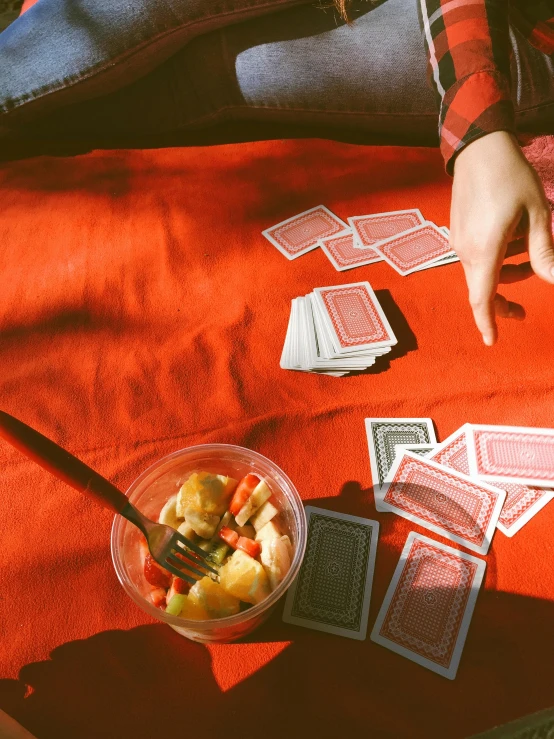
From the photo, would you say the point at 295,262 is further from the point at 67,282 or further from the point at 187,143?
the point at 187,143

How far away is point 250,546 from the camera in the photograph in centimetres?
95

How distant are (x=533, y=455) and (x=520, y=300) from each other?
1.82 ft

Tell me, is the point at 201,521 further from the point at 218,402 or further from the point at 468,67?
the point at 468,67

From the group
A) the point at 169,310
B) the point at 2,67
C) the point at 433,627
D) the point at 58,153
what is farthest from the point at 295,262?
the point at 2,67

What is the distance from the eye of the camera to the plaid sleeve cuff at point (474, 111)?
1151 mm

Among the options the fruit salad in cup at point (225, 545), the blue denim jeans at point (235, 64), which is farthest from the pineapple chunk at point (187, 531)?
the blue denim jeans at point (235, 64)

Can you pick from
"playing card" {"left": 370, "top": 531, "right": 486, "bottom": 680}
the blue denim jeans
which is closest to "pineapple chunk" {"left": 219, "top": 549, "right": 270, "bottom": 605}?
"playing card" {"left": 370, "top": 531, "right": 486, "bottom": 680}

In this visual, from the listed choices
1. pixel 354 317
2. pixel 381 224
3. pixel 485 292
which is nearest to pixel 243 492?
pixel 485 292

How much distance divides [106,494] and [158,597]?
233 mm

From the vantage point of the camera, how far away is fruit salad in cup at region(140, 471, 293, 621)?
0.88 meters

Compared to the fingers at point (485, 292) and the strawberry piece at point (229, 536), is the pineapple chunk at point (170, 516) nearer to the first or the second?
the strawberry piece at point (229, 536)

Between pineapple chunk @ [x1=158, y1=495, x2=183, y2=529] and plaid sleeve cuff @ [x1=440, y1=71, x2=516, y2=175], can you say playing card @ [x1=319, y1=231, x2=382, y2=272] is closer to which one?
plaid sleeve cuff @ [x1=440, y1=71, x2=516, y2=175]

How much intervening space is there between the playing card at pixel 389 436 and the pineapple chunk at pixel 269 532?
1.07 feet

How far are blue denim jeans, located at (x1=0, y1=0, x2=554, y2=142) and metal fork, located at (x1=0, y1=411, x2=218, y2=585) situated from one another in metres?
1.95
